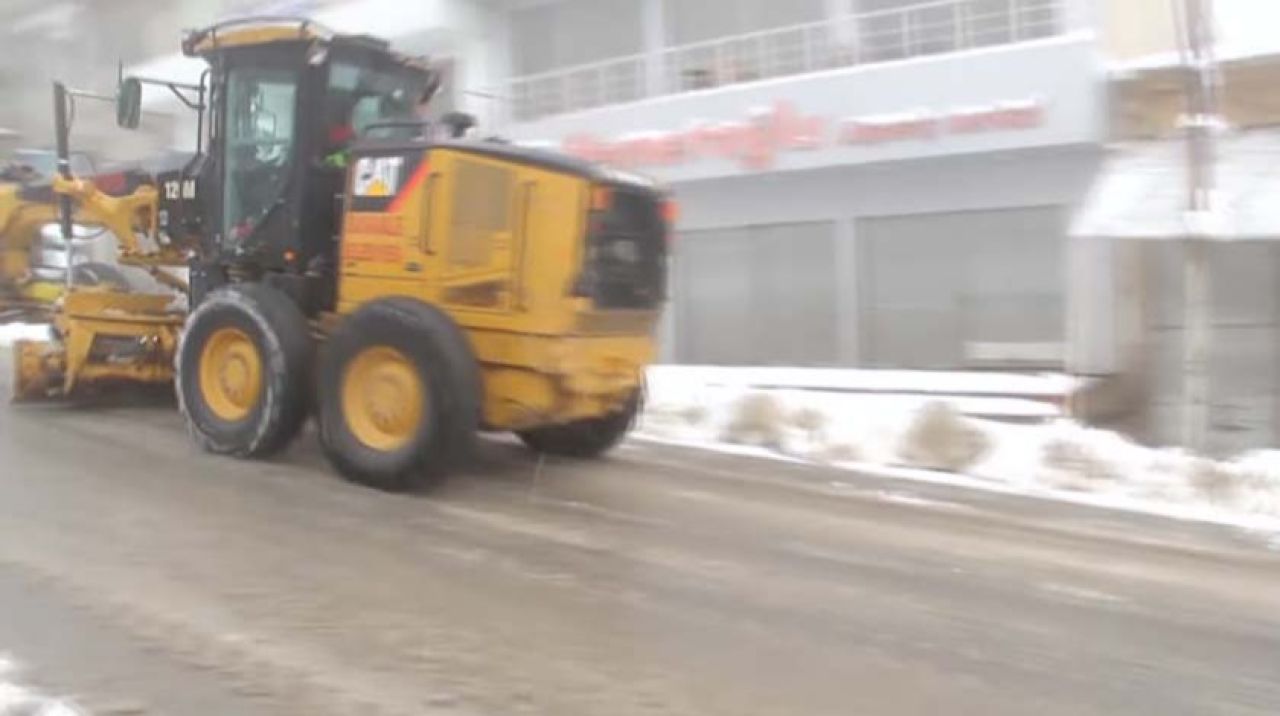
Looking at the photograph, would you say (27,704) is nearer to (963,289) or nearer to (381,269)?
(381,269)

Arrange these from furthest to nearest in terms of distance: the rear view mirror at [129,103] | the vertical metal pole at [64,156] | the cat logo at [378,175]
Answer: the vertical metal pole at [64,156] < the rear view mirror at [129,103] < the cat logo at [378,175]

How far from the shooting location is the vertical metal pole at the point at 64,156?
10789 millimetres

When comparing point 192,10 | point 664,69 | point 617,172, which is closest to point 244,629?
point 617,172

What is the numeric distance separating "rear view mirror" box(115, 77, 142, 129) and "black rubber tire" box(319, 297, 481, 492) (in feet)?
9.02

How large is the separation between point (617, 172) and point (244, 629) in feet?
14.2

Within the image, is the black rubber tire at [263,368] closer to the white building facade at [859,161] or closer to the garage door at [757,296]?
the white building facade at [859,161]

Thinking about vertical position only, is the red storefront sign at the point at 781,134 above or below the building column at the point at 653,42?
below

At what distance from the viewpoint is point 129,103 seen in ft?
33.1

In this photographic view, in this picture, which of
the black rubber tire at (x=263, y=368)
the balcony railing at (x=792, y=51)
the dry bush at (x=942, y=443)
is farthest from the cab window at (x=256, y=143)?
the balcony railing at (x=792, y=51)

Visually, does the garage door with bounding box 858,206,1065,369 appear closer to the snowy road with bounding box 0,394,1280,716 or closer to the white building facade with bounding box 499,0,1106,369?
the white building facade with bounding box 499,0,1106,369

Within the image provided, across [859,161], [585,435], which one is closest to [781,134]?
[859,161]

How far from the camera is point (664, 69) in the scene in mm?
19875

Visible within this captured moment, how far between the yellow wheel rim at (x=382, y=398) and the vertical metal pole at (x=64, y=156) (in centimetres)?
399

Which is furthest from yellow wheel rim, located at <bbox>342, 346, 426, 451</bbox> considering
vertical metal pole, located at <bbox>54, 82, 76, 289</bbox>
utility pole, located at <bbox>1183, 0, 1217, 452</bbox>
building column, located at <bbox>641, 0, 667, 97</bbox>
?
building column, located at <bbox>641, 0, 667, 97</bbox>
